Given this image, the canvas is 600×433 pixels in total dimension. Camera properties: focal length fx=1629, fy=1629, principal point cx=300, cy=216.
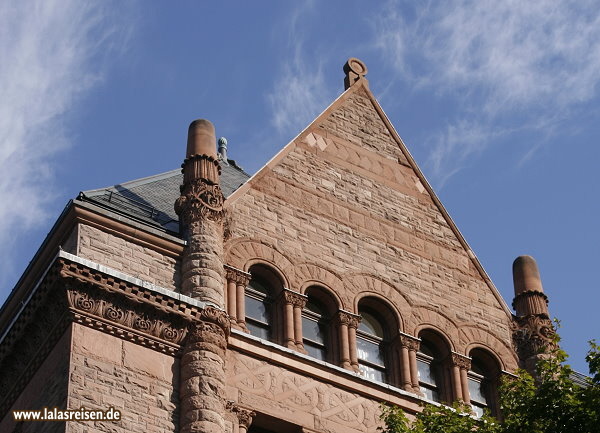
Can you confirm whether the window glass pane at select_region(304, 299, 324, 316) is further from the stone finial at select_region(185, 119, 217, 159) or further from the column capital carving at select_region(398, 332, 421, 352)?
the stone finial at select_region(185, 119, 217, 159)

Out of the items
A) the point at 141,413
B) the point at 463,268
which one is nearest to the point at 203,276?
the point at 141,413

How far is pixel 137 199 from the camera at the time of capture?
104 feet

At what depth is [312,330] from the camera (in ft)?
102

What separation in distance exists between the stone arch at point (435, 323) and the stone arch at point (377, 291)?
210 mm

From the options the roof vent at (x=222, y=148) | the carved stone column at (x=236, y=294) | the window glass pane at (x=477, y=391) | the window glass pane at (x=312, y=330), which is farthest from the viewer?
the roof vent at (x=222, y=148)

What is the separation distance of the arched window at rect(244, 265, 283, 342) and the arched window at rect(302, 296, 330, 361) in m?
0.65

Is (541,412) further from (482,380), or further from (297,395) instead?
(482,380)

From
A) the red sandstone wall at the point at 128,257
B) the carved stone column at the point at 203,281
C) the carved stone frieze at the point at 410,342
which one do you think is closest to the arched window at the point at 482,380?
the carved stone frieze at the point at 410,342

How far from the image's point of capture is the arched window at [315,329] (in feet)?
101

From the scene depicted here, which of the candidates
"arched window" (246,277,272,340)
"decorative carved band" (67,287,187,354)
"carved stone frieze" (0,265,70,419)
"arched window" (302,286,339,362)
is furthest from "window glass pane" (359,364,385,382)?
"carved stone frieze" (0,265,70,419)

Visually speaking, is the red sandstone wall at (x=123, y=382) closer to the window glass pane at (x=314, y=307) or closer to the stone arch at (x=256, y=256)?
the stone arch at (x=256, y=256)

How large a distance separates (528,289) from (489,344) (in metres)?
1.91

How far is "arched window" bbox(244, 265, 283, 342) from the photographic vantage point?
30.4 m

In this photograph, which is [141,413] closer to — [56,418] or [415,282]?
[56,418]
